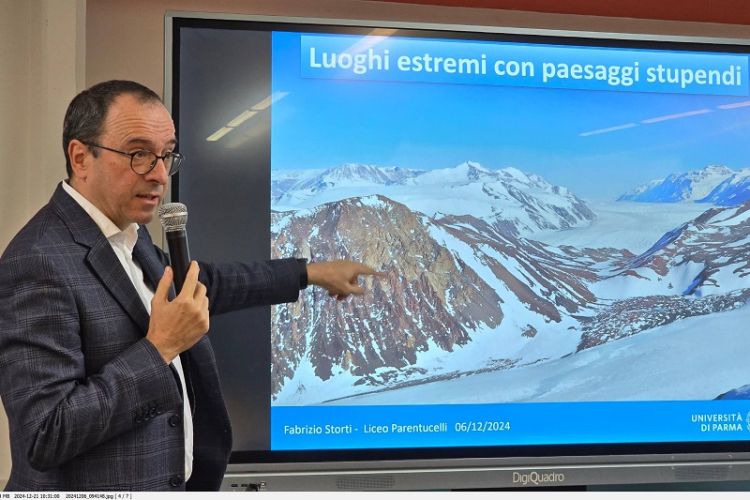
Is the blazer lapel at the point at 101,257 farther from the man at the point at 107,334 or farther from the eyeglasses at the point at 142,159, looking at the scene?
the eyeglasses at the point at 142,159

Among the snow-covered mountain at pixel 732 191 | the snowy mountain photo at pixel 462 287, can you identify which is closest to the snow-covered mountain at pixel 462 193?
the snowy mountain photo at pixel 462 287

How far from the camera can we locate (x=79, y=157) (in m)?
1.75

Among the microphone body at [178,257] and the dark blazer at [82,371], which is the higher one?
the microphone body at [178,257]

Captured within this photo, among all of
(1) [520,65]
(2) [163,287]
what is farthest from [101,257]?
(1) [520,65]

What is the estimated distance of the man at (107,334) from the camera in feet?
5.09

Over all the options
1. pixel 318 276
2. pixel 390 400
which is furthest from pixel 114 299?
pixel 390 400

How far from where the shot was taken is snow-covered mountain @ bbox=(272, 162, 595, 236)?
9.09 ft

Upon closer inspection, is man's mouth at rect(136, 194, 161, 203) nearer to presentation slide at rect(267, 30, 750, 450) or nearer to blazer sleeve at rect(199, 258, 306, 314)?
blazer sleeve at rect(199, 258, 306, 314)

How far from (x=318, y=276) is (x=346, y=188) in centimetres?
49

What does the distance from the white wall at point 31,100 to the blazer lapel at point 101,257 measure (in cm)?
127

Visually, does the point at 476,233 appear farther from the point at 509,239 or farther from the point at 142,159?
the point at 142,159

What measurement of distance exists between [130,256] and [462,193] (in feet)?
4.40

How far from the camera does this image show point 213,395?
1.93 meters

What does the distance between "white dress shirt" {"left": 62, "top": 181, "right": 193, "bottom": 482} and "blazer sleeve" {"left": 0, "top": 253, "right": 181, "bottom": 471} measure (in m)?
0.18
